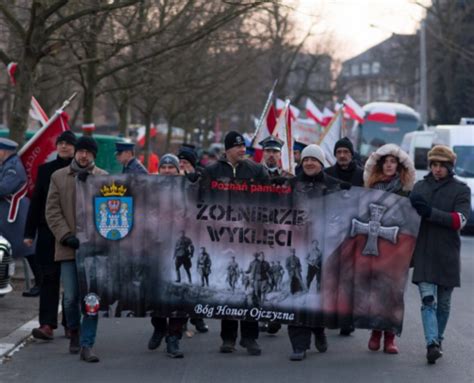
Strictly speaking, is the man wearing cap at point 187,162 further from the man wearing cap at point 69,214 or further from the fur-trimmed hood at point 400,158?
the fur-trimmed hood at point 400,158

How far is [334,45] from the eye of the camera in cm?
7256

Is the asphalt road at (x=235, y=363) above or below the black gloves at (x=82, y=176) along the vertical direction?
below

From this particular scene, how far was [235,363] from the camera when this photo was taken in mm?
9305

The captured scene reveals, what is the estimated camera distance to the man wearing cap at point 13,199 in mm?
12812

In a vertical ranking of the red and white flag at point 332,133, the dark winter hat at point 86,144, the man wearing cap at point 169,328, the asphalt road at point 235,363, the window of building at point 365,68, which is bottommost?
the asphalt road at point 235,363

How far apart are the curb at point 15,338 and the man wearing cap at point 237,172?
1.73m

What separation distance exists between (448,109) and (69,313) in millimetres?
49317

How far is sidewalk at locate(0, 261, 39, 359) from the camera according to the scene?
A: 1011 centimetres

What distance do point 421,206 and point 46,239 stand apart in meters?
3.09

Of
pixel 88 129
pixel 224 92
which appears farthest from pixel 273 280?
pixel 224 92

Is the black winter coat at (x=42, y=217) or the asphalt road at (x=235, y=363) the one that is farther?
the black winter coat at (x=42, y=217)

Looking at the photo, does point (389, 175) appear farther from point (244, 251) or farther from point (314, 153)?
point (244, 251)

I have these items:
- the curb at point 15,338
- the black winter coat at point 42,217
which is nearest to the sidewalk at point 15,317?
the curb at point 15,338

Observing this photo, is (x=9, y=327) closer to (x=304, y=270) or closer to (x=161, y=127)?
(x=304, y=270)
